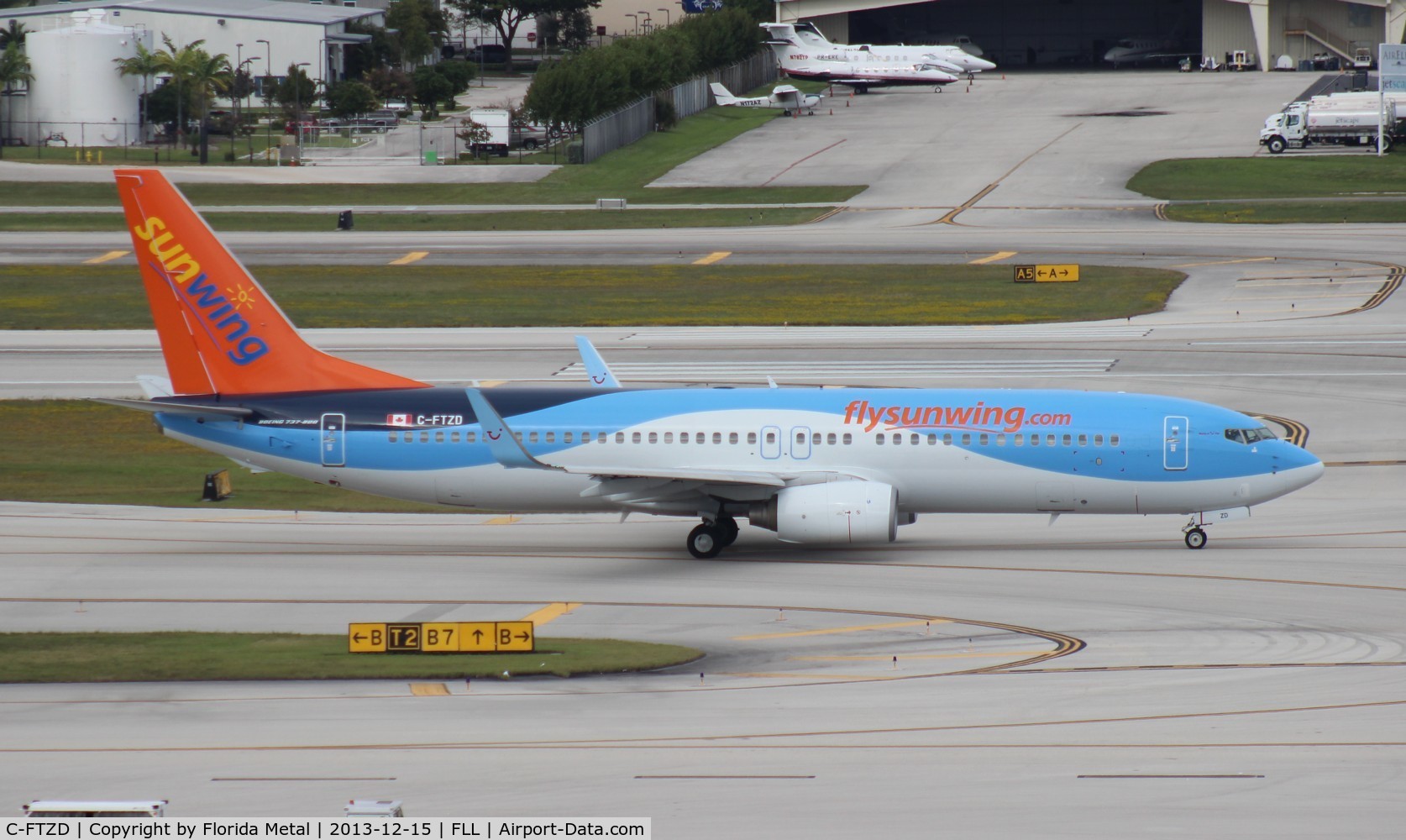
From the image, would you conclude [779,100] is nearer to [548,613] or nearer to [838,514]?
[838,514]

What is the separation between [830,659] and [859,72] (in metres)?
122

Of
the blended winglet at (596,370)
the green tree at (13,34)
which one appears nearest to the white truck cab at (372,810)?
the blended winglet at (596,370)

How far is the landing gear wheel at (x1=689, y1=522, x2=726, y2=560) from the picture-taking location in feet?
117

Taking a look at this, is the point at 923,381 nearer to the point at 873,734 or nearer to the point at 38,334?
the point at 873,734

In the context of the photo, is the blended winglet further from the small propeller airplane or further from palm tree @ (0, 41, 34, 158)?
palm tree @ (0, 41, 34, 158)

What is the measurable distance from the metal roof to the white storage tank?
1316cm

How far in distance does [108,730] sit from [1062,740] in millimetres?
13964

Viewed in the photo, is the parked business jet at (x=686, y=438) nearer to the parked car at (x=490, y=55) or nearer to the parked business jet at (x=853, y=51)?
the parked business jet at (x=853, y=51)

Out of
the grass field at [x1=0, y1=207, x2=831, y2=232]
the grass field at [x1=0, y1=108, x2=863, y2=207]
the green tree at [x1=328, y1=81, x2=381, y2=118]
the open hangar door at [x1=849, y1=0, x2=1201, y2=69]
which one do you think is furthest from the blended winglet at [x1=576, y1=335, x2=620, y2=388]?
the open hangar door at [x1=849, y1=0, x2=1201, y2=69]

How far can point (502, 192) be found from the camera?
106 m

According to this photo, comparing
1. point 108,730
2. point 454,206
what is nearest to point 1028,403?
point 108,730

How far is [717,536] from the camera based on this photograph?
3572 cm

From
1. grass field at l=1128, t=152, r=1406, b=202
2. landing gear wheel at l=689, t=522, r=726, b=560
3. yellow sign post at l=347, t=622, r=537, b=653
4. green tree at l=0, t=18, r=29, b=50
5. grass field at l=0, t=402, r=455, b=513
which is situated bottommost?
grass field at l=0, t=402, r=455, b=513
